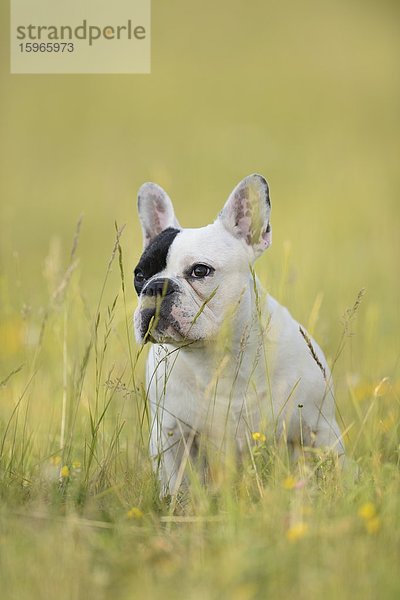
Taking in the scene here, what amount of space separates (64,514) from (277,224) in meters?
8.09

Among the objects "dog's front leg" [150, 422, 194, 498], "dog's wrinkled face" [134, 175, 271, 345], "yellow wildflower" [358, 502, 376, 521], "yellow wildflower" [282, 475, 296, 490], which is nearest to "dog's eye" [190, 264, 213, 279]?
"dog's wrinkled face" [134, 175, 271, 345]

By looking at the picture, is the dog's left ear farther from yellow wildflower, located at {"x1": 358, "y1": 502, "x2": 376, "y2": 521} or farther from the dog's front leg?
yellow wildflower, located at {"x1": 358, "y1": 502, "x2": 376, "y2": 521}

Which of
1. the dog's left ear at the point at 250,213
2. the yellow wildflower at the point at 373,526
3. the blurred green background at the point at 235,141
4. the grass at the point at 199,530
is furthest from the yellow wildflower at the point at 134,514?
the blurred green background at the point at 235,141

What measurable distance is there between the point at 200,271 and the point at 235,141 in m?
10.6

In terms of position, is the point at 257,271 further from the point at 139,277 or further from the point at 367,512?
the point at 367,512

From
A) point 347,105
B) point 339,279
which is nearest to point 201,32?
point 347,105

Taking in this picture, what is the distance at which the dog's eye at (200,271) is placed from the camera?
469 cm

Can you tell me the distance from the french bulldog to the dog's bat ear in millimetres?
236

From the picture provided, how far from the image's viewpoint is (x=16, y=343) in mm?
7801

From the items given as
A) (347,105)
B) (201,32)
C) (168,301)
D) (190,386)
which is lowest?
(190,386)

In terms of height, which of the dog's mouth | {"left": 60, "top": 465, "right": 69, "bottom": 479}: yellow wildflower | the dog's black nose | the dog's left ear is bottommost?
{"left": 60, "top": 465, "right": 69, "bottom": 479}: yellow wildflower

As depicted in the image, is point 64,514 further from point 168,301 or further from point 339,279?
point 339,279

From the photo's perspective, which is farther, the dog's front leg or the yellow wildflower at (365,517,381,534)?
the dog's front leg

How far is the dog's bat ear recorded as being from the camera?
17.1ft
